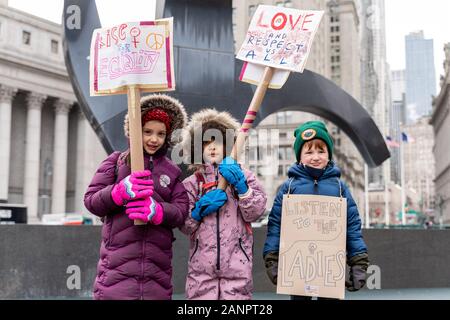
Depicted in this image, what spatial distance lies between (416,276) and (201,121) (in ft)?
17.7

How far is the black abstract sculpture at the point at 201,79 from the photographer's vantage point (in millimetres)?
7750

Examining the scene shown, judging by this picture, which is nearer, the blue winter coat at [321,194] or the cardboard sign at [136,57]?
the blue winter coat at [321,194]

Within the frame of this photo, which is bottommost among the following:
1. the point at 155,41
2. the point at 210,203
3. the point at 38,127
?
the point at 210,203

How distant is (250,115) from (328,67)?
83.9 metres

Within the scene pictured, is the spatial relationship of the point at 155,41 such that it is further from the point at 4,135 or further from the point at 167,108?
the point at 4,135

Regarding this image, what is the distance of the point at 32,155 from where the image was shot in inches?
1850

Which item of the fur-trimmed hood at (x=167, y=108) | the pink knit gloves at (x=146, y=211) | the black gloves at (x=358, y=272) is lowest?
the black gloves at (x=358, y=272)

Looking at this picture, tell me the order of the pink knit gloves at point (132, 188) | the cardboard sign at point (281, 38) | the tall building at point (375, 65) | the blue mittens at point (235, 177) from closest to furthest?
the pink knit gloves at point (132, 188)
the blue mittens at point (235, 177)
the cardboard sign at point (281, 38)
the tall building at point (375, 65)

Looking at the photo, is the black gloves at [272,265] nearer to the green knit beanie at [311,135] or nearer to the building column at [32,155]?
the green knit beanie at [311,135]

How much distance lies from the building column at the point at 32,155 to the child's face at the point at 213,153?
148 ft

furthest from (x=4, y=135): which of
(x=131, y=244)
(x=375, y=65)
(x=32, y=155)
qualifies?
(x=375, y=65)

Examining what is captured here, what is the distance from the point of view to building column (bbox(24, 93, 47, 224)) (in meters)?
46.6

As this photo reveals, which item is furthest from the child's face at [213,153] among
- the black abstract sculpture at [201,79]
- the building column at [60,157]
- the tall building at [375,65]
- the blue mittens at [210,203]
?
the tall building at [375,65]

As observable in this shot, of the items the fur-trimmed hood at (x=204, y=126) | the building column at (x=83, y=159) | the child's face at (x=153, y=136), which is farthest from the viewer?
the building column at (x=83, y=159)
